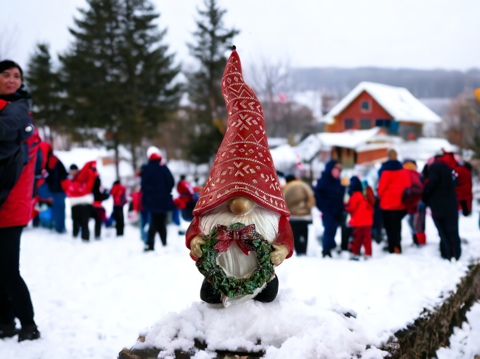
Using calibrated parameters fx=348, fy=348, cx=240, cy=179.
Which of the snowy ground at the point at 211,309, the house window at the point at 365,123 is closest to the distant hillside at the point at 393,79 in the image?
the house window at the point at 365,123

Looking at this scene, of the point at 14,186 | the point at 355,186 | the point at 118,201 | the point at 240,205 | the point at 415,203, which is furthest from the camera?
the point at 118,201

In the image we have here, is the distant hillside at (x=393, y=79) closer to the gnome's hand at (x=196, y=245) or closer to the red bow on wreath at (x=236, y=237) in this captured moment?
the red bow on wreath at (x=236, y=237)

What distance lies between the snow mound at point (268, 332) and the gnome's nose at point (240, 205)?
0.66 meters

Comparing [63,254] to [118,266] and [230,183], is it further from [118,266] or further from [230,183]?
[230,183]

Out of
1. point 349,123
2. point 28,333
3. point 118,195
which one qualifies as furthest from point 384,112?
point 28,333

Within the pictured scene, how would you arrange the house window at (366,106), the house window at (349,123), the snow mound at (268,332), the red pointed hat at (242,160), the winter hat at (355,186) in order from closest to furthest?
the snow mound at (268,332) → the red pointed hat at (242,160) → the winter hat at (355,186) → the house window at (366,106) → the house window at (349,123)

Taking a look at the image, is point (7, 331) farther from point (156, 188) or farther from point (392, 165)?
point (392, 165)

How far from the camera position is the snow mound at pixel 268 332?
6.68ft

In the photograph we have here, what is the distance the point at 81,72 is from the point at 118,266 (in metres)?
13.8

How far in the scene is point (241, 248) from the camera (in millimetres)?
2117

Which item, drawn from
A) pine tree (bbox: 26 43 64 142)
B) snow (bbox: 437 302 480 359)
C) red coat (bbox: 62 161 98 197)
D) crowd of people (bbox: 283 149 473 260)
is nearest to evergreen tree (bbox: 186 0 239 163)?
pine tree (bbox: 26 43 64 142)

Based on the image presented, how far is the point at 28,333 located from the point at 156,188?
3.19 meters

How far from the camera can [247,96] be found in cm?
239

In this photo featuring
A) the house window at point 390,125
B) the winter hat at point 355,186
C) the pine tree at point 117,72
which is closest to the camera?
the winter hat at point 355,186
